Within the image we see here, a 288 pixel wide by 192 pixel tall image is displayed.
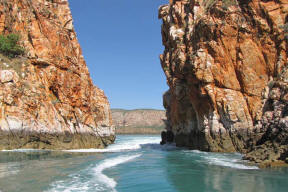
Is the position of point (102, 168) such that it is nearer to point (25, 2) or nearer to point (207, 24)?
point (207, 24)

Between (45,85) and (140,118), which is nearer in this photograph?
(45,85)

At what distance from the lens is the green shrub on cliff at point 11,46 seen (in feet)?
97.6

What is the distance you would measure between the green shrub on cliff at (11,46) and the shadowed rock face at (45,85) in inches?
39.0

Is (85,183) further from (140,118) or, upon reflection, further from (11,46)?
(140,118)

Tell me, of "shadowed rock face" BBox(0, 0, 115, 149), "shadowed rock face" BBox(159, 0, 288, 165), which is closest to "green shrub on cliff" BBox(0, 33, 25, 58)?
"shadowed rock face" BBox(0, 0, 115, 149)

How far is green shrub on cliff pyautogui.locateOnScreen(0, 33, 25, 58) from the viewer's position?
29.7m

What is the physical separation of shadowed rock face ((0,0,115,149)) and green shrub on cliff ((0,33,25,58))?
3.25 ft

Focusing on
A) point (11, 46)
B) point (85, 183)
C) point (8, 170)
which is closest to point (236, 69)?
point (85, 183)

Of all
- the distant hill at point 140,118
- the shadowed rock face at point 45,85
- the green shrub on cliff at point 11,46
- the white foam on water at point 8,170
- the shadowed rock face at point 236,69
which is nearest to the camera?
the white foam on water at point 8,170

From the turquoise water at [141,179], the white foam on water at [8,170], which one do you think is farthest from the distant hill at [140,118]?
the turquoise water at [141,179]

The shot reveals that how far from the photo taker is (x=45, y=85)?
31500mm

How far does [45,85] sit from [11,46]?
585cm

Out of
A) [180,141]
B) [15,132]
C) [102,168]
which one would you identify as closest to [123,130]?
[180,141]

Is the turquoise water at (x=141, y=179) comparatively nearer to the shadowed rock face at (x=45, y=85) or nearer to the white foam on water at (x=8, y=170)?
the white foam on water at (x=8, y=170)
